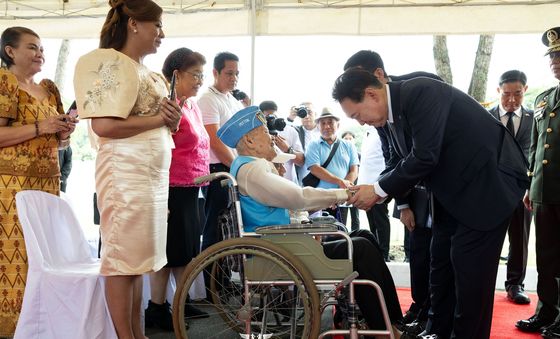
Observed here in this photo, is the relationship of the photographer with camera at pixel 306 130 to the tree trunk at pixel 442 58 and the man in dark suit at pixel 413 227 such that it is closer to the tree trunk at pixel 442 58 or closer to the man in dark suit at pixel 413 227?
the tree trunk at pixel 442 58

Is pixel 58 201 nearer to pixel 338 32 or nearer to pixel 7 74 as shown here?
pixel 7 74

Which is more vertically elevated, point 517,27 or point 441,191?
point 517,27

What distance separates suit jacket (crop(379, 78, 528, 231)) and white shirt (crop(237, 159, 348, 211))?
0.27 meters

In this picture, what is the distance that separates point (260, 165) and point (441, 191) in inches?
28.4

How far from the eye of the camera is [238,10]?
450cm

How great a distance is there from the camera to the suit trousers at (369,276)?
2199 millimetres

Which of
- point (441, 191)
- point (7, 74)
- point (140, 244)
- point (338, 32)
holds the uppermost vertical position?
point (338, 32)

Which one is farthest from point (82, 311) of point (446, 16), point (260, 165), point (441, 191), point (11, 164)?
point (446, 16)

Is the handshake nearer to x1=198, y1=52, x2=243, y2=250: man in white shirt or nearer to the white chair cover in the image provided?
the white chair cover

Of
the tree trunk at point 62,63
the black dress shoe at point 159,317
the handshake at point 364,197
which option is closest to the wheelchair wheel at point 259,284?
the handshake at point 364,197

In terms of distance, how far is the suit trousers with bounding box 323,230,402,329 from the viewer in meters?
2.20

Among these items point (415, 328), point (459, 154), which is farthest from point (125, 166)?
point (415, 328)

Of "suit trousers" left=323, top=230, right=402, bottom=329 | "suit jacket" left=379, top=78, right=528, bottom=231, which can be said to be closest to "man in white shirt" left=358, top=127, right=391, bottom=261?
"suit trousers" left=323, top=230, right=402, bottom=329

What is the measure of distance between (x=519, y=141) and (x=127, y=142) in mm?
2666
